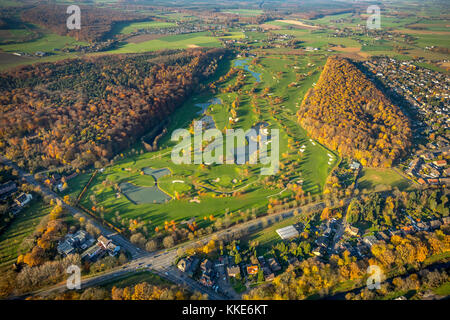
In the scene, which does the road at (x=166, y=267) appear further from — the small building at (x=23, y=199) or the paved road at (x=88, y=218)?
the small building at (x=23, y=199)

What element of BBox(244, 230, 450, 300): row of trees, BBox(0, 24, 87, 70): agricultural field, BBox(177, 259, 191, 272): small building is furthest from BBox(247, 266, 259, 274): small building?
BBox(0, 24, 87, 70): agricultural field

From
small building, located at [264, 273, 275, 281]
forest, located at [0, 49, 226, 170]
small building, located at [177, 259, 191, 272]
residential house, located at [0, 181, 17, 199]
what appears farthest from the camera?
forest, located at [0, 49, 226, 170]

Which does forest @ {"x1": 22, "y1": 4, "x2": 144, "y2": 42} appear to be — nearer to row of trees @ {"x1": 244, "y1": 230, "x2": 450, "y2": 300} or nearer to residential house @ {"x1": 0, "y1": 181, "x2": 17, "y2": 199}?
residential house @ {"x1": 0, "y1": 181, "x2": 17, "y2": 199}

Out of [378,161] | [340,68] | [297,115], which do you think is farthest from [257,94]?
[378,161]

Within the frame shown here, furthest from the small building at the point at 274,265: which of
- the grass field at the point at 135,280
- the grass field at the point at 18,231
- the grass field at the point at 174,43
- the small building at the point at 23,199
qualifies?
the grass field at the point at 174,43

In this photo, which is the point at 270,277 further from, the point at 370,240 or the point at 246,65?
the point at 246,65

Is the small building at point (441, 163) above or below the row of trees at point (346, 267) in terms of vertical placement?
above

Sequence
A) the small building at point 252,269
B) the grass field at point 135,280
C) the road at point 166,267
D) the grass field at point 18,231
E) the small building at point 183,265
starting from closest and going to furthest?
the road at point 166,267, the grass field at point 135,280, the small building at point 252,269, the small building at point 183,265, the grass field at point 18,231
